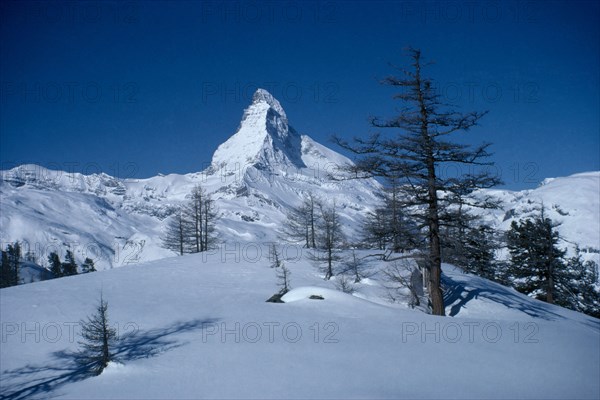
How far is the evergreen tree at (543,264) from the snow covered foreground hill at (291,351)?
13.1 meters

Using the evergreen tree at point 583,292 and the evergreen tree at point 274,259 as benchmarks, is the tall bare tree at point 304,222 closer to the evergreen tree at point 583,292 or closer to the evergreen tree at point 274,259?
the evergreen tree at point 274,259

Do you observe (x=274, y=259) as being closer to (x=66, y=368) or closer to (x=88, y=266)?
(x=66, y=368)

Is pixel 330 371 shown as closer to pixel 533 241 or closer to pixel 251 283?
pixel 251 283

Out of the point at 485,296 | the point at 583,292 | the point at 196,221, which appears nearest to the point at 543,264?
the point at 583,292

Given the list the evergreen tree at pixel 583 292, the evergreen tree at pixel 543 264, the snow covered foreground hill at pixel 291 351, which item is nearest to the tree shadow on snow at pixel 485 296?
the snow covered foreground hill at pixel 291 351

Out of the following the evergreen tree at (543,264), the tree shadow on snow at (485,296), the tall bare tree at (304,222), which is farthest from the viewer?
the tall bare tree at (304,222)

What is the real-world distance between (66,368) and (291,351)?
547 centimetres

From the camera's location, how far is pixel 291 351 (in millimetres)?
8562

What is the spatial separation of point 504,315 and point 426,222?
700cm

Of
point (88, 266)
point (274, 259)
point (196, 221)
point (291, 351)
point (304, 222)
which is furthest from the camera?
point (88, 266)

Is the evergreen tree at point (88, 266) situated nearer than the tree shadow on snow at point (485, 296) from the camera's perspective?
No

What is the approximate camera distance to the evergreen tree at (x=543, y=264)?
26.7 meters

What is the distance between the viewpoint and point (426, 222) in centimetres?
1184

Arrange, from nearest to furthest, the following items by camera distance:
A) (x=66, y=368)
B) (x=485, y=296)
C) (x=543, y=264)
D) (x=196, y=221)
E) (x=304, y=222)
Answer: (x=66, y=368), (x=485, y=296), (x=543, y=264), (x=196, y=221), (x=304, y=222)
